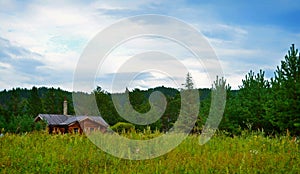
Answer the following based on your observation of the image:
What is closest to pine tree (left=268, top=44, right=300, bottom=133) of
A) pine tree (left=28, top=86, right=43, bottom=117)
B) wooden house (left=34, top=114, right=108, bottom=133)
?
wooden house (left=34, top=114, right=108, bottom=133)

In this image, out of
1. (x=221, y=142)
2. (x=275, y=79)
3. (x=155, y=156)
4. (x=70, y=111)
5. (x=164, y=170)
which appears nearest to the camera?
(x=164, y=170)

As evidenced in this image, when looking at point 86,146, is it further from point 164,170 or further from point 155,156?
point 164,170

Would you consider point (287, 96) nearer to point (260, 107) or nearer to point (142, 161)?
point (260, 107)

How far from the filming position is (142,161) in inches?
304

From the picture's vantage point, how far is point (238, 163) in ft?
23.9

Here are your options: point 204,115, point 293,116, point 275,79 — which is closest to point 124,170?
point 293,116

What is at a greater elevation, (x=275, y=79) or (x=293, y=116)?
(x=275, y=79)

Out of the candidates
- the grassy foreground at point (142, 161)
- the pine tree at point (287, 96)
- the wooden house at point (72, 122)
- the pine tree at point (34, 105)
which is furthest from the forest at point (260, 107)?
the pine tree at point (34, 105)

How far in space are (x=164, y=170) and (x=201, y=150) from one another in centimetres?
246

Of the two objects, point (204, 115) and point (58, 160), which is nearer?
point (58, 160)

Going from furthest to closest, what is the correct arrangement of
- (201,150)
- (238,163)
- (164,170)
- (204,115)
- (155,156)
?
1. (204,115)
2. (201,150)
3. (155,156)
4. (238,163)
5. (164,170)

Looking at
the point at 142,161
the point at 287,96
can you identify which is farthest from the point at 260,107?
the point at 142,161

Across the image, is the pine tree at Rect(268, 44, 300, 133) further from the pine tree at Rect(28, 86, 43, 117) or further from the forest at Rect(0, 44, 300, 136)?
the pine tree at Rect(28, 86, 43, 117)

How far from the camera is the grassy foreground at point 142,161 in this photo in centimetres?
686
